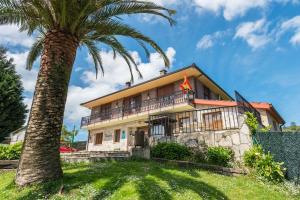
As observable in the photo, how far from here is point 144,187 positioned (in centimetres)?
582

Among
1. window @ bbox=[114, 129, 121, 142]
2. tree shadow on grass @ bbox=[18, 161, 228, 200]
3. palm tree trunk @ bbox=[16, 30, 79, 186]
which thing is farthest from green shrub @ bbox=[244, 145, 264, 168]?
window @ bbox=[114, 129, 121, 142]

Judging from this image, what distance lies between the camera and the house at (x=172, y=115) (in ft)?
34.9

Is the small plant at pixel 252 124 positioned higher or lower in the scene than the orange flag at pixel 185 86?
lower

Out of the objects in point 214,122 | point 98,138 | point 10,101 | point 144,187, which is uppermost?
point 10,101

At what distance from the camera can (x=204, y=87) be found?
73.7 feet

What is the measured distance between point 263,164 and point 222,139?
2.25m

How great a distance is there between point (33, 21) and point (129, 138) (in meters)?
17.5

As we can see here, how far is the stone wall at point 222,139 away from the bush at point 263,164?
0.53 m

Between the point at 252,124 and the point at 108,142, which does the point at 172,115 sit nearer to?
the point at 252,124

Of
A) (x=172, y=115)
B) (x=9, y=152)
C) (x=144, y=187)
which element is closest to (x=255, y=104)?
(x=172, y=115)

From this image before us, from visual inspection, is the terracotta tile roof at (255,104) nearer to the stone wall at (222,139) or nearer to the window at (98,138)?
the stone wall at (222,139)

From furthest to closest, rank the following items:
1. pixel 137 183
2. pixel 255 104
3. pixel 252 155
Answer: pixel 255 104 < pixel 252 155 < pixel 137 183

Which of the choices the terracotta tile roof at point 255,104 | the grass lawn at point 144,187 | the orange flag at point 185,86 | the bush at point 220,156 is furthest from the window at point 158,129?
the orange flag at point 185,86

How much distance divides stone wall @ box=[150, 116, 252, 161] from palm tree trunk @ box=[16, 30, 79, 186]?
6.41 meters
